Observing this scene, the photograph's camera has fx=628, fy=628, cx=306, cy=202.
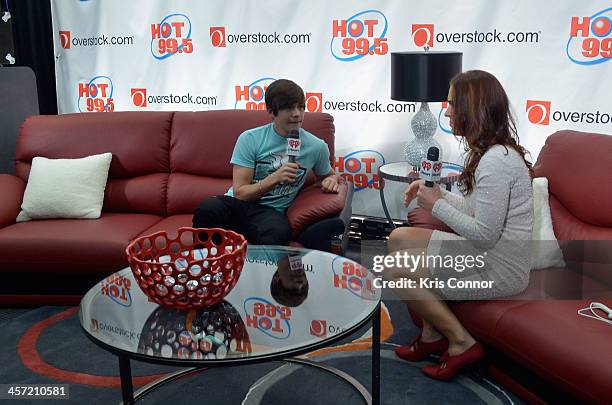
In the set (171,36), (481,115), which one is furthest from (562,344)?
(171,36)

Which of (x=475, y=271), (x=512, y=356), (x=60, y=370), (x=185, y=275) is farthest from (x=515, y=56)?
(x=60, y=370)

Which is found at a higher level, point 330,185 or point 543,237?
point 330,185

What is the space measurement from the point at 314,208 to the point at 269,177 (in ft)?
0.79

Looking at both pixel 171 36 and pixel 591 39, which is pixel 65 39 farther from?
pixel 591 39

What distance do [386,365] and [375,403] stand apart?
0.31 m

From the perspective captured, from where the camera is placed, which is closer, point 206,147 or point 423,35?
point 206,147

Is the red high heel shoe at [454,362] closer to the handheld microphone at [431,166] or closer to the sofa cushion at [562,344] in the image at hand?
the sofa cushion at [562,344]

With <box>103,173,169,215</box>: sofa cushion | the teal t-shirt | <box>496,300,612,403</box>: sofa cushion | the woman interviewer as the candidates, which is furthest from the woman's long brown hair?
<box>103,173,169,215</box>: sofa cushion

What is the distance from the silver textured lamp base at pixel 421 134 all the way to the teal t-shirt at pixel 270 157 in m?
0.58

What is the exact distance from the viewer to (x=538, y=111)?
10.7ft

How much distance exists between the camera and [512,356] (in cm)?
205

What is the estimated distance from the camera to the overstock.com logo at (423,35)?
3.41 meters

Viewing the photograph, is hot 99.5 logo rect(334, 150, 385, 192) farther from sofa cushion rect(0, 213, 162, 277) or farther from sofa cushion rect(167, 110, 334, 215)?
sofa cushion rect(0, 213, 162, 277)

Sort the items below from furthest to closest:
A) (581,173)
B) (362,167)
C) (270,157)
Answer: (362,167) → (270,157) → (581,173)
